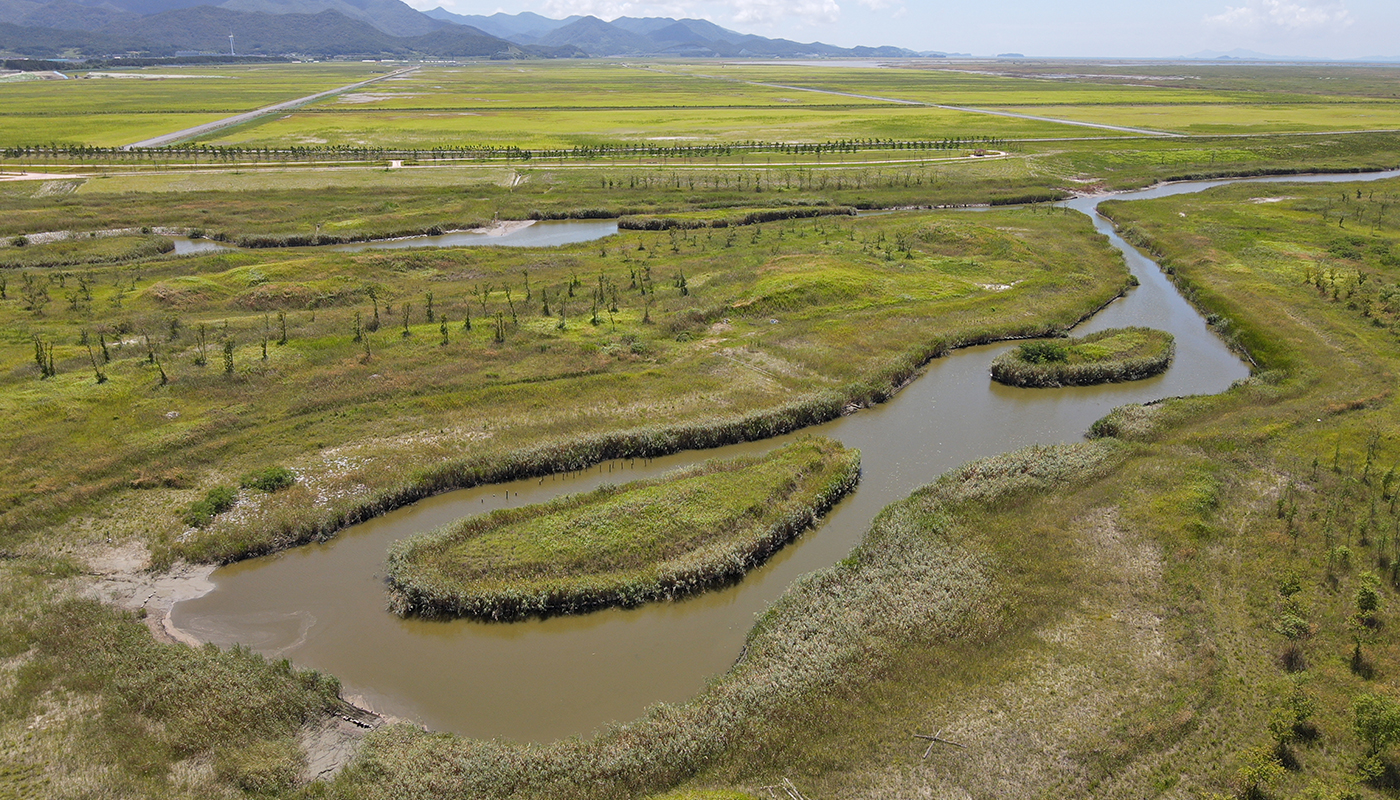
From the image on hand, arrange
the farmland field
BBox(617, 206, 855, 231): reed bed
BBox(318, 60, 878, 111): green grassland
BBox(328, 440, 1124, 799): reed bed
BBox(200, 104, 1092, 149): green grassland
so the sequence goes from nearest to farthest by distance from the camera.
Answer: BBox(328, 440, 1124, 799): reed bed → the farmland field → BBox(617, 206, 855, 231): reed bed → BBox(200, 104, 1092, 149): green grassland → BBox(318, 60, 878, 111): green grassland

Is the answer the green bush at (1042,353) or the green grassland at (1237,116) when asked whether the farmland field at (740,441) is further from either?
the green grassland at (1237,116)

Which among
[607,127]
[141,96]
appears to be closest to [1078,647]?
[607,127]

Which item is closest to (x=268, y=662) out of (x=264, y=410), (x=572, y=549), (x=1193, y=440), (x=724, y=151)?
(x=572, y=549)

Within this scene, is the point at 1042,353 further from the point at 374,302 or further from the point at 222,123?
the point at 222,123

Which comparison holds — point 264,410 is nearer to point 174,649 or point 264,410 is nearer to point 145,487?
point 145,487

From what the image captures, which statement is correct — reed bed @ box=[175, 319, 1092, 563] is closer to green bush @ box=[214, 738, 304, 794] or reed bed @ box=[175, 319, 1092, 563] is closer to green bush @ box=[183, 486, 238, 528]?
green bush @ box=[183, 486, 238, 528]

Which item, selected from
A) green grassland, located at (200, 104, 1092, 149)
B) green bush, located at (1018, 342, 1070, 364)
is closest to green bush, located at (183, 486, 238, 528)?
green bush, located at (1018, 342, 1070, 364)
